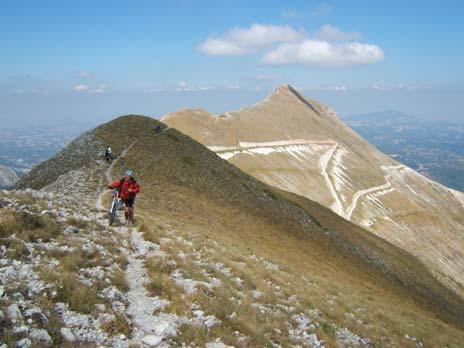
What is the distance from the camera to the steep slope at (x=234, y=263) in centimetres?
1362

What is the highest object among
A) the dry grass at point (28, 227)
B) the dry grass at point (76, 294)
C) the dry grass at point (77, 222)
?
the dry grass at point (28, 227)

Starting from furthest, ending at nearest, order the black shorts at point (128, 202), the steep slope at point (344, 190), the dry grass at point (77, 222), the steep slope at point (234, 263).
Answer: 1. the steep slope at point (344, 190)
2. the black shorts at point (128, 202)
3. the dry grass at point (77, 222)
4. the steep slope at point (234, 263)

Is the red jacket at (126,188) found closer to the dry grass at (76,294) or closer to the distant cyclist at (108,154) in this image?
the dry grass at (76,294)

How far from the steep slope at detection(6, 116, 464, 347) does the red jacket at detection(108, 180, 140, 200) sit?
2.11 meters

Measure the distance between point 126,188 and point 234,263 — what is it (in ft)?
28.3

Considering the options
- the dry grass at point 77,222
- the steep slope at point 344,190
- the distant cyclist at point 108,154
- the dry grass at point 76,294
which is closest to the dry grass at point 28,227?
the dry grass at point 77,222

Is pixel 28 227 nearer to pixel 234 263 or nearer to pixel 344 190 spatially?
pixel 234 263

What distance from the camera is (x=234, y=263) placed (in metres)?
20.6

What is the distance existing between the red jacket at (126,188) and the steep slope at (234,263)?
2111 millimetres

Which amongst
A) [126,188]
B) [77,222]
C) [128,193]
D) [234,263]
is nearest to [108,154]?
[126,188]

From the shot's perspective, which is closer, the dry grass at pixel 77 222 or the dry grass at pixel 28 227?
the dry grass at pixel 28 227

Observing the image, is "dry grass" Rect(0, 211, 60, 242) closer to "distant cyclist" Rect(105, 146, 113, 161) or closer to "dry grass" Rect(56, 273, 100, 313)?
"dry grass" Rect(56, 273, 100, 313)

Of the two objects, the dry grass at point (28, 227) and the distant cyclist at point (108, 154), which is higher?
the distant cyclist at point (108, 154)

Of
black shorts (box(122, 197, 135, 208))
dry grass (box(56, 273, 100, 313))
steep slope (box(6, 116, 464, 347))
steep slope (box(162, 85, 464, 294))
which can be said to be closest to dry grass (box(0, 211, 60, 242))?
steep slope (box(6, 116, 464, 347))
